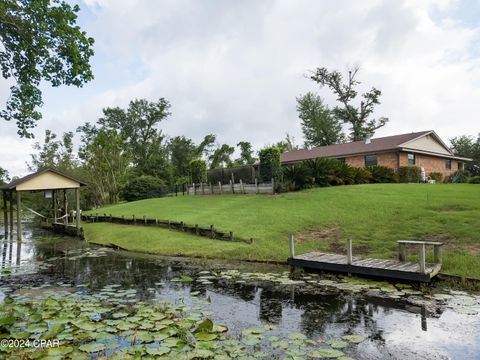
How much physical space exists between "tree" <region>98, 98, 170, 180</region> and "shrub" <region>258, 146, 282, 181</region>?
35254 millimetres

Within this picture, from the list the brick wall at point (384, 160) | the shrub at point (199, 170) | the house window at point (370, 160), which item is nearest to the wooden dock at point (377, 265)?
the brick wall at point (384, 160)

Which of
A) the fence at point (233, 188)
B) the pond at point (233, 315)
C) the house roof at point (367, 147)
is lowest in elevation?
the pond at point (233, 315)

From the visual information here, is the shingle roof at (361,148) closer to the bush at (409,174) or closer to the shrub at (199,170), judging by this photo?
the bush at (409,174)

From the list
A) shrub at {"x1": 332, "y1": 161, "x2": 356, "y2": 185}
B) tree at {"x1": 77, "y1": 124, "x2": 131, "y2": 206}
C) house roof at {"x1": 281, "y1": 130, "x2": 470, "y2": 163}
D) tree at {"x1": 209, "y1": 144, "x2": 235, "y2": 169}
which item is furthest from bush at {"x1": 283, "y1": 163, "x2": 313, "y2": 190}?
tree at {"x1": 209, "y1": 144, "x2": 235, "y2": 169}

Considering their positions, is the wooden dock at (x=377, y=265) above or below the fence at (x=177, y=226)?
below

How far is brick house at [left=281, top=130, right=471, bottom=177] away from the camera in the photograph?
102 feet

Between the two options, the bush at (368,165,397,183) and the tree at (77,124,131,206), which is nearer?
the bush at (368,165,397,183)

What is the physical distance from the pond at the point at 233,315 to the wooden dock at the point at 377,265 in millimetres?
303

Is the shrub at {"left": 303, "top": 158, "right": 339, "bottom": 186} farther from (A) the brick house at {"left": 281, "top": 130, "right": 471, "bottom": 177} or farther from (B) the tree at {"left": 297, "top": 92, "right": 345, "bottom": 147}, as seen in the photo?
(B) the tree at {"left": 297, "top": 92, "right": 345, "bottom": 147}

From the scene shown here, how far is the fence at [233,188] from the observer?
85.3 ft

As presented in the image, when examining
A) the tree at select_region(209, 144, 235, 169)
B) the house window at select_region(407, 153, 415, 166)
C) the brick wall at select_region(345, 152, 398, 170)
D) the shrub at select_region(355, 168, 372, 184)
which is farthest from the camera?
the tree at select_region(209, 144, 235, 169)

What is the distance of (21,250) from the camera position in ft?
53.4

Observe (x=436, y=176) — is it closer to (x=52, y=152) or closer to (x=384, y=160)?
(x=384, y=160)

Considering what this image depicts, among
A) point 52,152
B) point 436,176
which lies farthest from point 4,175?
point 436,176
